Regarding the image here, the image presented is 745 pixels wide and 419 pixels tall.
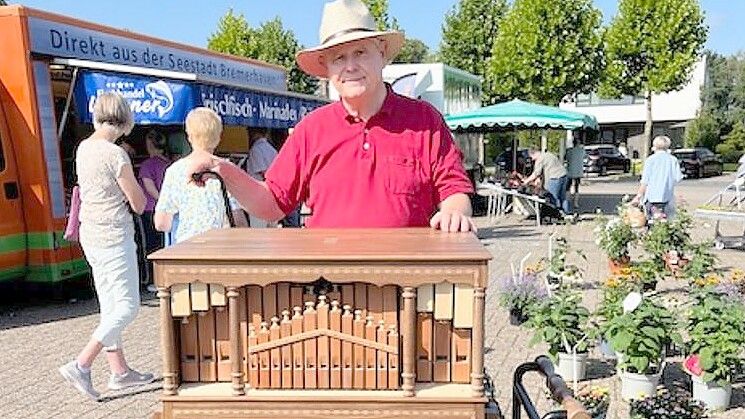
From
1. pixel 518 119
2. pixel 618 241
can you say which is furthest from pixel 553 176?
pixel 618 241

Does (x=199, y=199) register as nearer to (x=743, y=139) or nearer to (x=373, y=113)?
(x=373, y=113)

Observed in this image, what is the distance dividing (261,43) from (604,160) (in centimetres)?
1495

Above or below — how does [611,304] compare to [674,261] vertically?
above

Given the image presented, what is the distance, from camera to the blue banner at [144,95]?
21.6 feet

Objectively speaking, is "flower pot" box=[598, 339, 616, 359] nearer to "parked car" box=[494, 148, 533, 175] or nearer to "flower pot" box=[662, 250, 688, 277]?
"flower pot" box=[662, 250, 688, 277]

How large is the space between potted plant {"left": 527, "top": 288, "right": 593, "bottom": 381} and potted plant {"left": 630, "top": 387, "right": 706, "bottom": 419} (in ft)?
3.23

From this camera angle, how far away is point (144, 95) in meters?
6.61

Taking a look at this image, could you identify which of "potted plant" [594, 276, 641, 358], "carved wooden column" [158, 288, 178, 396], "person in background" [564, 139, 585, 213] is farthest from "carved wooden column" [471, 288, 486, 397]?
"person in background" [564, 139, 585, 213]

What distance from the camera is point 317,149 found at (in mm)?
2049

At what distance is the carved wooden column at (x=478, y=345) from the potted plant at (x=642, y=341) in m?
2.60

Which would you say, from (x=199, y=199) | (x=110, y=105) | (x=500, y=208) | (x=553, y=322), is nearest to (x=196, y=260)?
(x=199, y=199)

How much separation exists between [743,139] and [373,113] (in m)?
40.4

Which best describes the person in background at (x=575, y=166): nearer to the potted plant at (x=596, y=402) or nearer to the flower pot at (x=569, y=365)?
the flower pot at (x=569, y=365)

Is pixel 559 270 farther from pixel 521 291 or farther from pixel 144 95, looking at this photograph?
pixel 144 95
